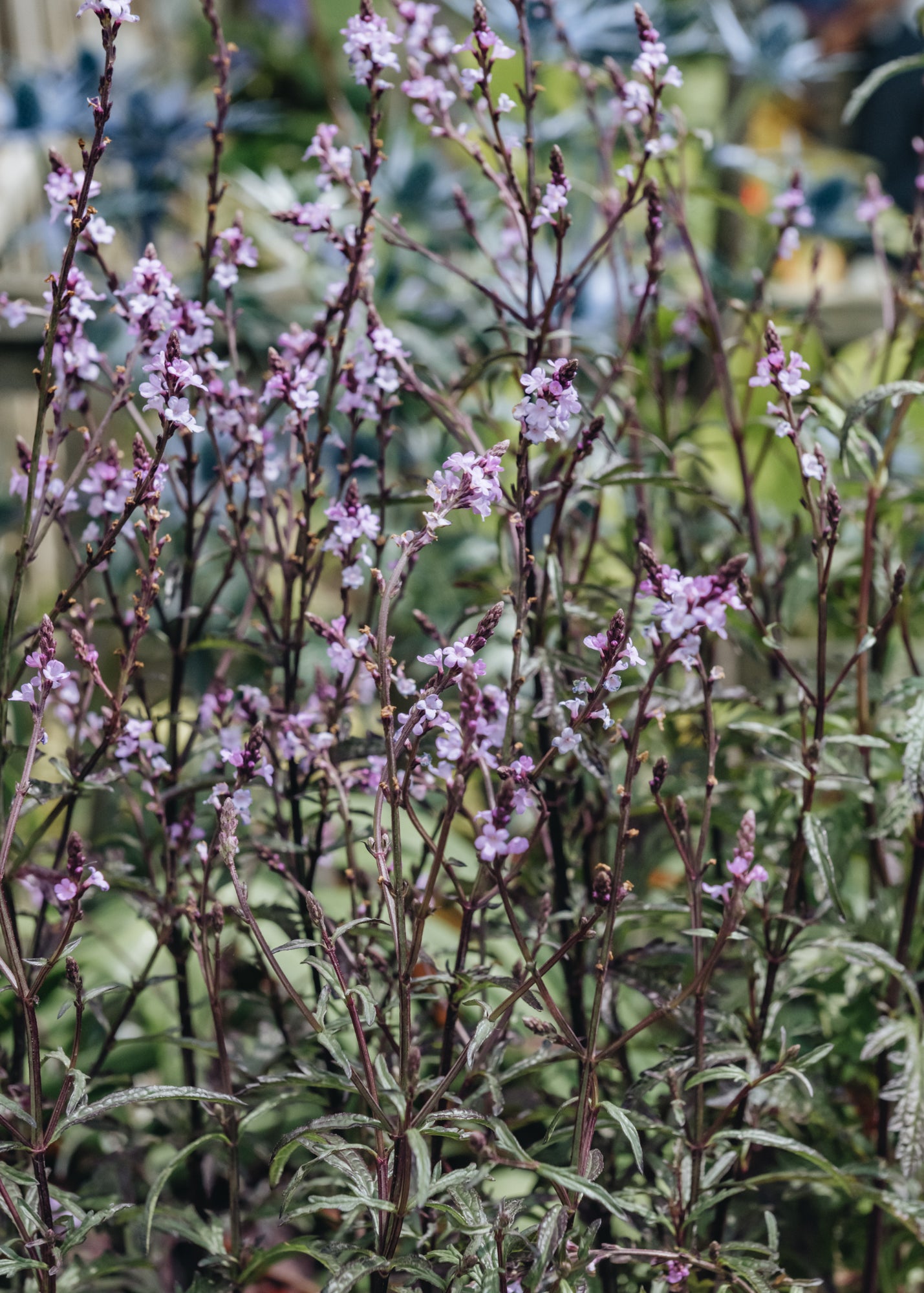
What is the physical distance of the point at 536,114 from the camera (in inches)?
106

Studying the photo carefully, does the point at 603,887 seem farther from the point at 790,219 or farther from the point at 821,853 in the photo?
the point at 790,219

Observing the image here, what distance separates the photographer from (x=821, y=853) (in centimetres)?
96

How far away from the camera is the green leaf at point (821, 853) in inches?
36.6

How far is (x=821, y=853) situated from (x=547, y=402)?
16.1 inches

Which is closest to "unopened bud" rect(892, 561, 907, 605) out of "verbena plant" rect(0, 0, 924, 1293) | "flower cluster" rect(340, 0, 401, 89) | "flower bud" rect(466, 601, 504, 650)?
"verbena plant" rect(0, 0, 924, 1293)

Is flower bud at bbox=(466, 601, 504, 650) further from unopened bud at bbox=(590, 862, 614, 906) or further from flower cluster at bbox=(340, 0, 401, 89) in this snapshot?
flower cluster at bbox=(340, 0, 401, 89)

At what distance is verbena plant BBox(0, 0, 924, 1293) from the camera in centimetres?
85

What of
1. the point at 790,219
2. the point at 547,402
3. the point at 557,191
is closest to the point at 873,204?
the point at 790,219

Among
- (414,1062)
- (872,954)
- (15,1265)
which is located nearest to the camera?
(15,1265)

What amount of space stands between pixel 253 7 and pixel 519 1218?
511cm

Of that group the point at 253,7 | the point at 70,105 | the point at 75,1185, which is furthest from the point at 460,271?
the point at 253,7

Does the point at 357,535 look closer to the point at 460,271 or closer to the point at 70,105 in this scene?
the point at 460,271

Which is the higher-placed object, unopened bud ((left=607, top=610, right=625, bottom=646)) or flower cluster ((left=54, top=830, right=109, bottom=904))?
unopened bud ((left=607, top=610, right=625, bottom=646))

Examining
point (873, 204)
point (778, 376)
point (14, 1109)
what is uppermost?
point (873, 204)
